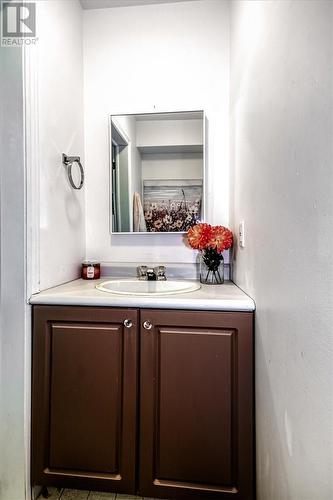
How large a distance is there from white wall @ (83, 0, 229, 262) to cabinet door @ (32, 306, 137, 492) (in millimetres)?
603

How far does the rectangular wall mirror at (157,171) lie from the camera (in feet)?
4.90

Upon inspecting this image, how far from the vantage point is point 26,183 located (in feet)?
3.40

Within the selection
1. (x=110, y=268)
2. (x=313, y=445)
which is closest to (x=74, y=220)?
(x=110, y=268)

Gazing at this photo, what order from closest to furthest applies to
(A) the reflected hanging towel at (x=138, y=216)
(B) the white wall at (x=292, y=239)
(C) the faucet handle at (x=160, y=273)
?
(B) the white wall at (x=292, y=239) → (C) the faucet handle at (x=160, y=273) → (A) the reflected hanging towel at (x=138, y=216)

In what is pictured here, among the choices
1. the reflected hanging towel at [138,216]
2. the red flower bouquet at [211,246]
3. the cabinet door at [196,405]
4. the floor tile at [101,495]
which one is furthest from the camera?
the reflected hanging towel at [138,216]

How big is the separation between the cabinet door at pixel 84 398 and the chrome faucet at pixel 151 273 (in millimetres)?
409

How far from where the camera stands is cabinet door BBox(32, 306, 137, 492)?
1.00m

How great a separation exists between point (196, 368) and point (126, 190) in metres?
1.04

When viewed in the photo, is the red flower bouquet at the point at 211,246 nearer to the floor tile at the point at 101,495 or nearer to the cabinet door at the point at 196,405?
the cabinet door at the point at 196,405

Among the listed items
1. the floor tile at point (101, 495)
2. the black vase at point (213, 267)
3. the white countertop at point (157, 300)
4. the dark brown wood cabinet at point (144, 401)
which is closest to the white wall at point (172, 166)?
the black vase at point (213, 267)

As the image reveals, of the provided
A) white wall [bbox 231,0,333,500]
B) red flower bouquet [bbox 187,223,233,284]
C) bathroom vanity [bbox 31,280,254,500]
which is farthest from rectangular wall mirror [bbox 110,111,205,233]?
bathroom vanity [bbox 31,280,254,500]

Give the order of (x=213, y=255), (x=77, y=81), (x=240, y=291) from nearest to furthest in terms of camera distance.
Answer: (x=240, y=291) → (x=213, y=255) → (x=77, y=81)

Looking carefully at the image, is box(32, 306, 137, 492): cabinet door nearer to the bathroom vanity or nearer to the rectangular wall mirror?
the bathroom vanity

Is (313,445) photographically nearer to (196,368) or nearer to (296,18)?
(196,368)
